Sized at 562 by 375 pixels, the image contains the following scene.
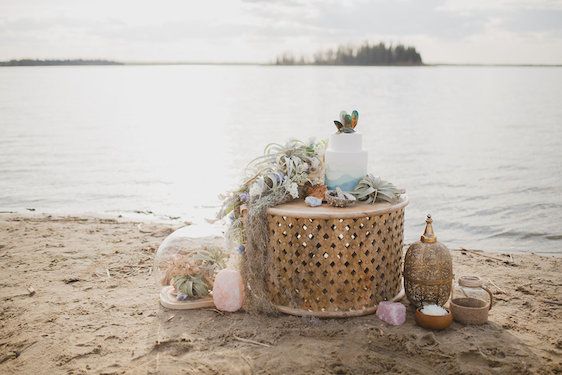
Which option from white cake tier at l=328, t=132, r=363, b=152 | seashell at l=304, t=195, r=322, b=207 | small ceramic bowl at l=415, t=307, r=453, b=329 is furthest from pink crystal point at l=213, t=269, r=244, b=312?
small ceramic bowl at l=415, t=307, r=453, b=329

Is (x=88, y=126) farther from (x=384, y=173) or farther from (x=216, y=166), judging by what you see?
(x=384, y=173)

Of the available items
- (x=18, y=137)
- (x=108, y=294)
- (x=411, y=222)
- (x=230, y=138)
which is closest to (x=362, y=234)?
(x=108, y=294)

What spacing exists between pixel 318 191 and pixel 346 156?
43cm

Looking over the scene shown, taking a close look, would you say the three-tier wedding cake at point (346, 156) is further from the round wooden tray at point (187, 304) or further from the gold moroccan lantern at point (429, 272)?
the round wooden tray at point (187, 304)

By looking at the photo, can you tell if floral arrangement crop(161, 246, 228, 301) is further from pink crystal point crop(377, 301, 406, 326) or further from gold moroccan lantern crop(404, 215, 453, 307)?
gold moroccan lantern crop(404, 215, 453, 307)

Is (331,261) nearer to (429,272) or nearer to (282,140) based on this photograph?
(429,272)

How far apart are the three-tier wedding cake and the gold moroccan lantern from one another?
79cm

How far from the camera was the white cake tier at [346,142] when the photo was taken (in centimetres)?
536

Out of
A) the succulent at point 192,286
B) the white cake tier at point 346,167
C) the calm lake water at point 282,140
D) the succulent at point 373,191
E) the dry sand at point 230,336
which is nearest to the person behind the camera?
the dry sand at point 230,336

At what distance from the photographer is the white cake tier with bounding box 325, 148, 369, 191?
540 centimetres

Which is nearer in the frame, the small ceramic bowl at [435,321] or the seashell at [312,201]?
the small ceramic bowl at [435,321]

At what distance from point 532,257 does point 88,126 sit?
2669cm

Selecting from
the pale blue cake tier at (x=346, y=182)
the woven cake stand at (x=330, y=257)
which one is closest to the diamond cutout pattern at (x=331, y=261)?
the woven cake stand at (x=330, y=257)

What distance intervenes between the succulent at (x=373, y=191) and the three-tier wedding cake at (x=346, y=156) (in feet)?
0.29
